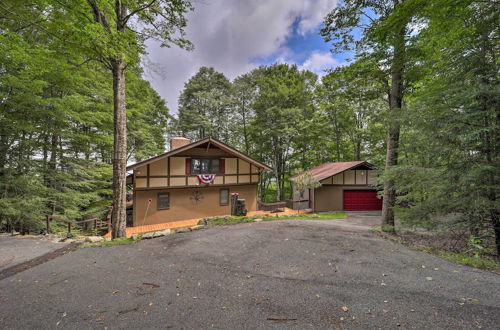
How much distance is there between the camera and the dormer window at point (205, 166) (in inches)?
504

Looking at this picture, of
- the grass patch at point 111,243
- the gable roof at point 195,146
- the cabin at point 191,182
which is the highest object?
the gable roof at point 195,146

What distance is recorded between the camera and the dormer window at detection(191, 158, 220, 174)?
42.0ft

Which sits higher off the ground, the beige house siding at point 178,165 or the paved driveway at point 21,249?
the beige house siding at point 178,165

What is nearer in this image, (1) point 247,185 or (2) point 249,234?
(2) point 249,234

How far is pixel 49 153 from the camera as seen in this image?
9.73 meters

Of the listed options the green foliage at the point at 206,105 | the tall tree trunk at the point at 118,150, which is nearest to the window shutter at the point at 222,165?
the tall tree trunk at the point at 118,150

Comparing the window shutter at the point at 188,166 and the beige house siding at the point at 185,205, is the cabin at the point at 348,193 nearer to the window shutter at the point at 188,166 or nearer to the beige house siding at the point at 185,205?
the beige house siding at the point at 185,205

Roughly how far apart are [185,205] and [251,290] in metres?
10.2

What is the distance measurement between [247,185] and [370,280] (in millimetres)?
11649

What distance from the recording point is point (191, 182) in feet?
41.2

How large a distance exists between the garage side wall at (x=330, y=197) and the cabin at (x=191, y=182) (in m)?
5.28

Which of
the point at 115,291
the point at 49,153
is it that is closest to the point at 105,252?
the point at 115,291

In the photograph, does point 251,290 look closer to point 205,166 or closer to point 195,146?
point 195,146

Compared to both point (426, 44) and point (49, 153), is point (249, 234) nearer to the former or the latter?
point (426, 44)
